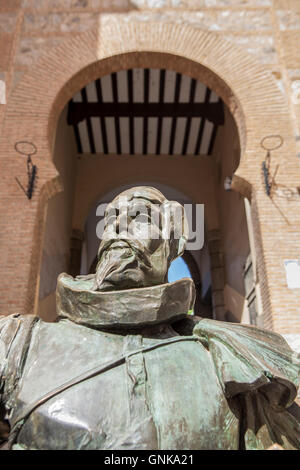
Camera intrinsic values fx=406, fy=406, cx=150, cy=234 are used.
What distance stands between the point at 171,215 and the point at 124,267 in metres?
0.28

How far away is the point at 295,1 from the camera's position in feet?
22.7

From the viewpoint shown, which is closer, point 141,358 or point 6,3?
point 141,358

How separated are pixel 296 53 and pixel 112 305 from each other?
6.64 meters

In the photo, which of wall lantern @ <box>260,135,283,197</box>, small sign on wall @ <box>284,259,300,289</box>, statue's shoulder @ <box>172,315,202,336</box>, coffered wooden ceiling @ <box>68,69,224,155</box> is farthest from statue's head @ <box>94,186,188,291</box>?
coffered wooden ceiling @ <box>68,69,224,155</box>

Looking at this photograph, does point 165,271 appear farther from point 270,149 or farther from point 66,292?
point 270,149

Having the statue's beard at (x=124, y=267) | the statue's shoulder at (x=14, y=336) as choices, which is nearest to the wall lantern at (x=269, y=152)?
the statue's beard at (x=124, y=267)

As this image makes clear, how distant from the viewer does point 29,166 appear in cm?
568

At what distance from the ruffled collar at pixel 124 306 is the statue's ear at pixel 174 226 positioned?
19cm

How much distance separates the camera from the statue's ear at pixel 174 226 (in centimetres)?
136

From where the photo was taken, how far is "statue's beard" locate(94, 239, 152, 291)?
1210 mm

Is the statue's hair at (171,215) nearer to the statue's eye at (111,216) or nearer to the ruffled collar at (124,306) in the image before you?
the statue's eye at (111,216)

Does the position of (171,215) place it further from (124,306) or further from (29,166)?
(29,166)

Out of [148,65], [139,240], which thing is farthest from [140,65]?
[139,240]
